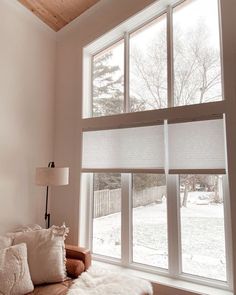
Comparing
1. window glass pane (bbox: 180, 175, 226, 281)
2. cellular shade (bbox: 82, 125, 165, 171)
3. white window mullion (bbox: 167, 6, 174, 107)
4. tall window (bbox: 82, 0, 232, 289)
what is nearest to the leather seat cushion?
tall window (bbox: 82, 0, 232, 289)

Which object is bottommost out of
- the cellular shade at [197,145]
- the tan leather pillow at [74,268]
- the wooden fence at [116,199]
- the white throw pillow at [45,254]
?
the tan leather pillow at [74,268]

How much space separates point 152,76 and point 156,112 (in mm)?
556

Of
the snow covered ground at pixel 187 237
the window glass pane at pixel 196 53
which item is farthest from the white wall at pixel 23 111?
the window glass pane at pixel 196 53

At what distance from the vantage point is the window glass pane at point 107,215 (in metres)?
3.11

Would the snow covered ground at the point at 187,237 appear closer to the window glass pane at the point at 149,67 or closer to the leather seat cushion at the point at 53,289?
the leather seat cushion at the point at 53,289

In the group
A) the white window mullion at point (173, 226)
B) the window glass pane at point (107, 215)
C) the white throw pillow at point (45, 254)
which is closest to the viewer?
the white throw pillow at point (45, 254)

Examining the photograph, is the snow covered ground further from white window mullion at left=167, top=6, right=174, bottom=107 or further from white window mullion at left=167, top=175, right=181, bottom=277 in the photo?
white window mullion at left=167, top=6, right=174, bottom=107

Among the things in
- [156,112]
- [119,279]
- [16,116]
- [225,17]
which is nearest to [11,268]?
[119,279]

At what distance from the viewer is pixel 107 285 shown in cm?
215

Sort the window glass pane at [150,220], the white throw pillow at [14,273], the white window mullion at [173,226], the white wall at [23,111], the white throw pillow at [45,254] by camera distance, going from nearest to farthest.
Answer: the white throw pillow at [14,273] < the white throw pillow at [45,254] < the white window mullion at [173,226] < the window glass pane at [150,220] < the white wall at [23,111]

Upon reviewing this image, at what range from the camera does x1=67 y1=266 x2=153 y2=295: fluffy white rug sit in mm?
2061

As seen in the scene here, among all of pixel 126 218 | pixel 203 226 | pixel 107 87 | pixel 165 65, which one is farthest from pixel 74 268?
pixel 165 65

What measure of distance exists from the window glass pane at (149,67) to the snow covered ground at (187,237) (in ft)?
4.11

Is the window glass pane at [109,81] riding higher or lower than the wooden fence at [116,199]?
higher
